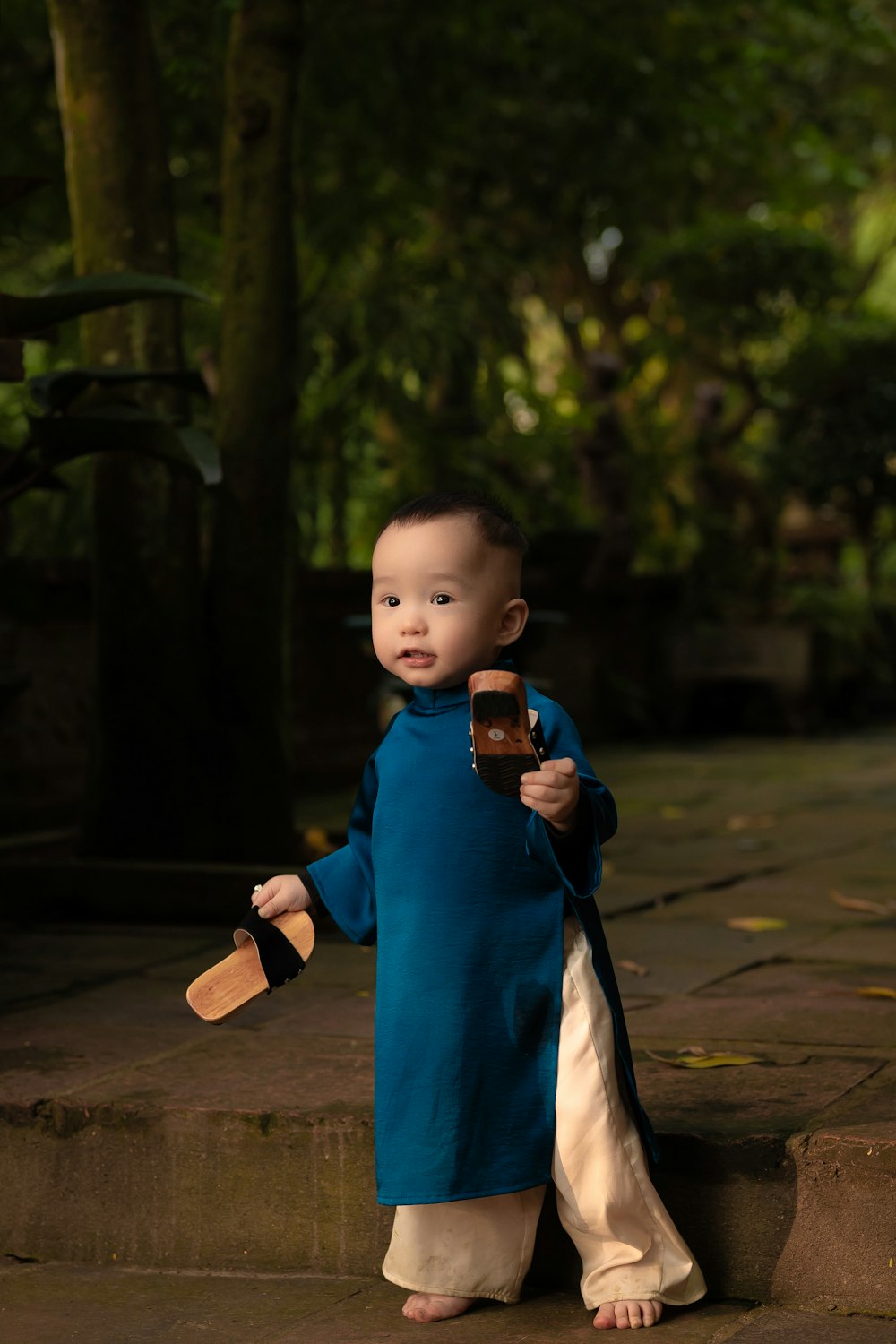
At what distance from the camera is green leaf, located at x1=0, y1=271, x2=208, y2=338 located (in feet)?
13.2

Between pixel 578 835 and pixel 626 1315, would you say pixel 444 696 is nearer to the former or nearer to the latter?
pixel 578 835

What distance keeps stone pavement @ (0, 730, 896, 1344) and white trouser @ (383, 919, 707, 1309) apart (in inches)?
2.5

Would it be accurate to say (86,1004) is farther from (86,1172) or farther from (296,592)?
(296,592)

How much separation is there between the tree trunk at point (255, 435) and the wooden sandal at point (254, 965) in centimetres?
249

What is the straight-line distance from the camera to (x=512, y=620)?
2.36m

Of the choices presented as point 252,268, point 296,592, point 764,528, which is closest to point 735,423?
point 764,528

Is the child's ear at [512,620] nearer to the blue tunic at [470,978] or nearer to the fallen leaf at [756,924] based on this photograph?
the blue tunic at [470,978]

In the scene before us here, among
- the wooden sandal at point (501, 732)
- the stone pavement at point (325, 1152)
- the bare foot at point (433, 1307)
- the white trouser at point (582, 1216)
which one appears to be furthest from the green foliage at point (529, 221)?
the bare foot at point (433, 1307)

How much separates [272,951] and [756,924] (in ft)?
7.46

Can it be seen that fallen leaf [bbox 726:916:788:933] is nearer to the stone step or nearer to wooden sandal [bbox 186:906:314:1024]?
the stone step

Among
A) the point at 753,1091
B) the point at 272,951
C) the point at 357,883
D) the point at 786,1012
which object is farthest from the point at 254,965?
the point at 786,1012

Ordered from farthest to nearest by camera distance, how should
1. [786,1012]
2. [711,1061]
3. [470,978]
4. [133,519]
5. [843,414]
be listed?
[843,414]
[133,519]
[786,1012]
[711,1061]
[470,978]

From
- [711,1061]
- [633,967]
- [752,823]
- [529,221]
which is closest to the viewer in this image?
[711,1061]

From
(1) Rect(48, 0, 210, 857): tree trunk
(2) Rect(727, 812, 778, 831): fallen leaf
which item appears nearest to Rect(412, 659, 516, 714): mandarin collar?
(1) Rect(48, 0, 210, 857): tree trunk
